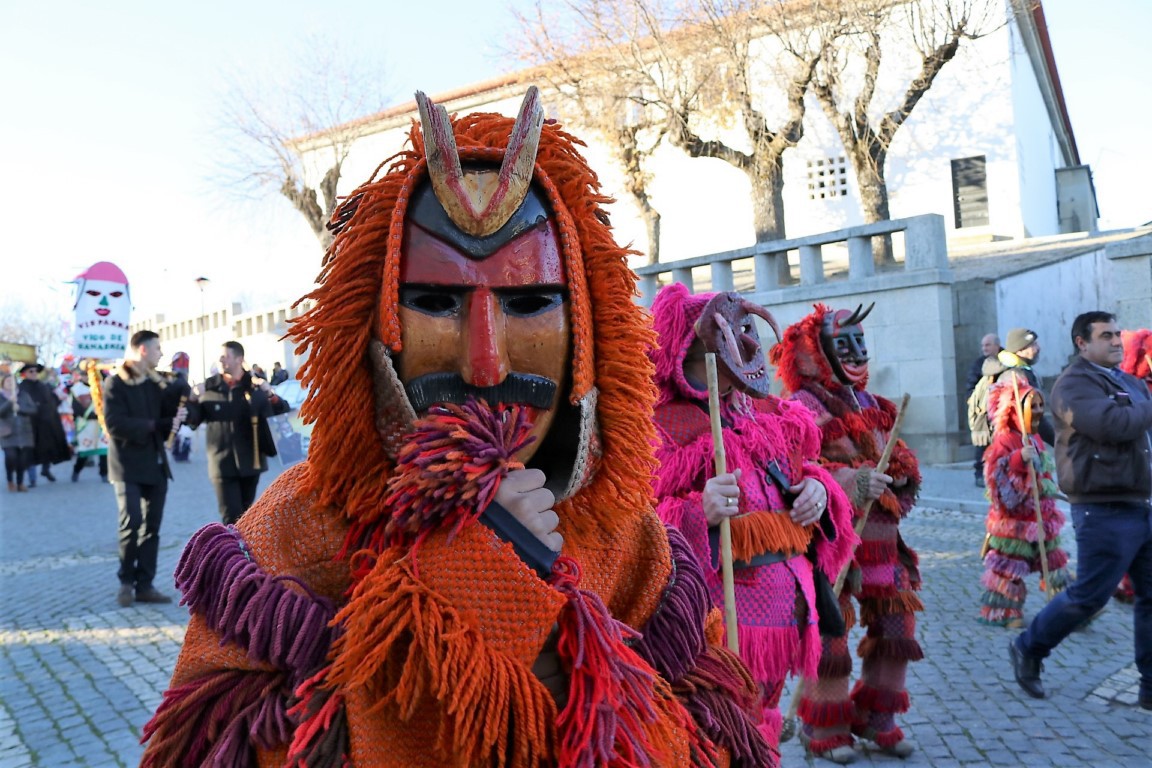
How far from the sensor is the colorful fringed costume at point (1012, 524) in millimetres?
6250

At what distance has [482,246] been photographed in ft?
4.85

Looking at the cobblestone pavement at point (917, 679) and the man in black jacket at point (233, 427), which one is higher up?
the man in black jacket at point (233, 427)

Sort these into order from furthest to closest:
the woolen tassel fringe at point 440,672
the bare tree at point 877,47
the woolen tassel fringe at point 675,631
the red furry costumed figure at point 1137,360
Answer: the bare tree at point 877,47
the red furry costumed figure at point 1137,360
the woolen tassel fringe at point 675,631
the woolen tassel fringe at point 440,672

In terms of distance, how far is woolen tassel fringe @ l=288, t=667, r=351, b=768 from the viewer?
1.34 meters

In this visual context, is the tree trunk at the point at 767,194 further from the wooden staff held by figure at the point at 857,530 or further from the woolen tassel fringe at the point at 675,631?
the woolen tassel fringe at the point at 675,631

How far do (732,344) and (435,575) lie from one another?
2113mm

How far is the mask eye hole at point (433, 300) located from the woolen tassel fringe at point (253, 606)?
0.49 metres

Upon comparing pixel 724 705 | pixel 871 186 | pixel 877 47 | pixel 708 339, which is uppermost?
pixel 877 47

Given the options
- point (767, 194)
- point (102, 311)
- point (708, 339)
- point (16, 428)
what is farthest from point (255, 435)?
point (767, 194)

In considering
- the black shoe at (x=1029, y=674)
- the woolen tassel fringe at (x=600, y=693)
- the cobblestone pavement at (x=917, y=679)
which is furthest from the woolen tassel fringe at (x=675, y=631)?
the black shoe at (x=1029, y=674)

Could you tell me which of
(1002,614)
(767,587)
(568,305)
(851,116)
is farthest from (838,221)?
(568,305)

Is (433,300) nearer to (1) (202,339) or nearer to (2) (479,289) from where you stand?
(2) (479,289)

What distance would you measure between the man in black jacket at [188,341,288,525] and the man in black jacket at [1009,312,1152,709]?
567 centimetres

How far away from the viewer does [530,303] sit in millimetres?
1525
